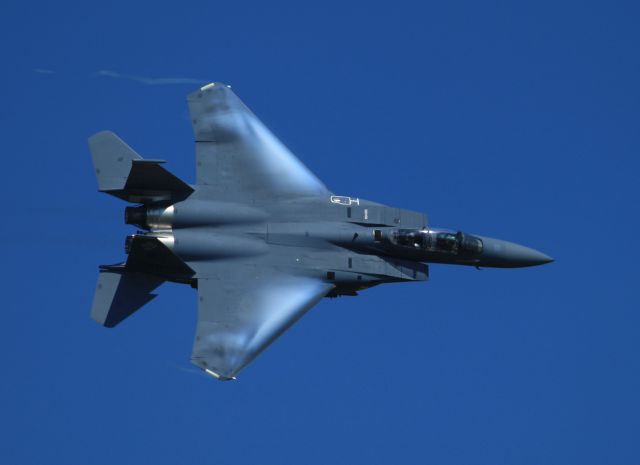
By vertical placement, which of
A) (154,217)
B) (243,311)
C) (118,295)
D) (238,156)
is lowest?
(243,311)

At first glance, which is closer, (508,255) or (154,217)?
(154,217)

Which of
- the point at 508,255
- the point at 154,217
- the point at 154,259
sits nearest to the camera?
the point at 154,259

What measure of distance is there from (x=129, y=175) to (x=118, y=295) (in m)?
2.61

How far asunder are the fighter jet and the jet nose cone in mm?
59

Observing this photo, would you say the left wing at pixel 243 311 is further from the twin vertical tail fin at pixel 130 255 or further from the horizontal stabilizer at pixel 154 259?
the twin vertical tail fin at pixel 130 255

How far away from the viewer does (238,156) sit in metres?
29.2

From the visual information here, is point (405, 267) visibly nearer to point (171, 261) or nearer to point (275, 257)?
point (275, 257)

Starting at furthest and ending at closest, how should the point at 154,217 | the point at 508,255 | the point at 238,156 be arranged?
the point at 508,255
the point at 238,156
the point at 154,217

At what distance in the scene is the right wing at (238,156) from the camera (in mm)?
28953

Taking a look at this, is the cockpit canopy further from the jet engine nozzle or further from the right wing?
the jet engine nozzle

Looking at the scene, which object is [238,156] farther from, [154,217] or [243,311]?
[243,311]

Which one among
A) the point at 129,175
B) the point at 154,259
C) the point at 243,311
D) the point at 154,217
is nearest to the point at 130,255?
the point at 154,259

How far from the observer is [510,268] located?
1186 inches

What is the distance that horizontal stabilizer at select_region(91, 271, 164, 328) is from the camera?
28500 mm
